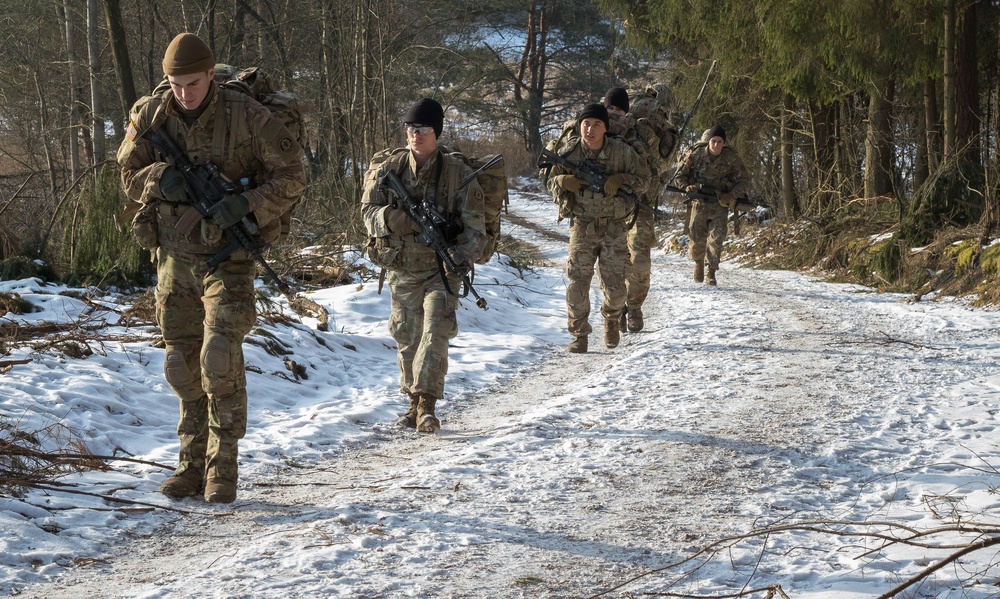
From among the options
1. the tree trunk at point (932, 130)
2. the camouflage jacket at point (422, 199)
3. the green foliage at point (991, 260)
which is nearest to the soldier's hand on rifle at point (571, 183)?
the camouflage jacket at point (422, 199)

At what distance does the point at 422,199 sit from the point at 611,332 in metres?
3.43

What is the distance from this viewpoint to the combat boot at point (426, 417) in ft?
19.3

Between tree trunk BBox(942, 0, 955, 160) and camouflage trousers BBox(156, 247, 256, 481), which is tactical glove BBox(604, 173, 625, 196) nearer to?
camouflage trousers BBox(156, 247, 256, 481)

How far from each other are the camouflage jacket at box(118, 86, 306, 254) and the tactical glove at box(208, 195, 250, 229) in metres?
Answer: 0.05

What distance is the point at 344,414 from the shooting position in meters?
6.38

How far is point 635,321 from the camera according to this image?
→ 392 inches

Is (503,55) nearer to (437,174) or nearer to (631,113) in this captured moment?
(631,113)

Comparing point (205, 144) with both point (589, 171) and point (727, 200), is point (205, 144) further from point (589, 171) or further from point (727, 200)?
point (727, 200)

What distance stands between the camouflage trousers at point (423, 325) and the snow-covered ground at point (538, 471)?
0.37m

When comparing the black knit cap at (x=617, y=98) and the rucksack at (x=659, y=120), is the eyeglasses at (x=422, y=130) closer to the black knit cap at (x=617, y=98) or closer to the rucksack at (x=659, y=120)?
the black knit cap at (x=617, y=98)

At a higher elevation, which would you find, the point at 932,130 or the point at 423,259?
the point at 932,130

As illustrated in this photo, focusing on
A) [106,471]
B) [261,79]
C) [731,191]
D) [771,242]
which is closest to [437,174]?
[261,79]

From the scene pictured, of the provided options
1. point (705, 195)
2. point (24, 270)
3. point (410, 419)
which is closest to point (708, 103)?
point (705, 195)

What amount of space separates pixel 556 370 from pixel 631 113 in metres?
2.70
